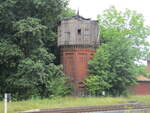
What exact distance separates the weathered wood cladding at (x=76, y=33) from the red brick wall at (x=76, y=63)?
93 centimetres

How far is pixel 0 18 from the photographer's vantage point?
28.9 metres

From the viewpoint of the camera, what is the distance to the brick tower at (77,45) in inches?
1350

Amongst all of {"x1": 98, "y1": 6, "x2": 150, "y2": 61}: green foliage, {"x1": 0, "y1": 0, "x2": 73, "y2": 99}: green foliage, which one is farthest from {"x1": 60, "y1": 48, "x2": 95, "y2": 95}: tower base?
{"x1": 98, "y1": 6, "x2": 150, "y2": 61}: green foliage

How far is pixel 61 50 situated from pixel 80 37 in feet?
9.03

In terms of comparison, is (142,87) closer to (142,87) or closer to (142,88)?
(142,87)

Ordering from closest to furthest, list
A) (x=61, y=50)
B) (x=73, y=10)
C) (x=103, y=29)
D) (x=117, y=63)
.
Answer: (x=117, y=63) < (x=61, y=50) < (x=103, y=29) < (x=73, y=10)

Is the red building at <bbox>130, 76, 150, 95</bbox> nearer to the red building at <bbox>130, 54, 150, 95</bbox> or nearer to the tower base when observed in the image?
the red building at <bbox>130, 54, 150, 95</bbox>

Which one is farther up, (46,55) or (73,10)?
(73,10)

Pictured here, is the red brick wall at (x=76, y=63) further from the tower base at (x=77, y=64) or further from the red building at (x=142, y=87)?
the red building at (x=142, y=87)

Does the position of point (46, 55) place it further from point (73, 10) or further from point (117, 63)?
point (73, 10)

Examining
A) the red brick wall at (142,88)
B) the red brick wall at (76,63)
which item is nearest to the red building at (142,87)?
the red brick wall at (142,88)

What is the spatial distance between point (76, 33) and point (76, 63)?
11.8 feet

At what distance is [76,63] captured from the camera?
3434 centimetres

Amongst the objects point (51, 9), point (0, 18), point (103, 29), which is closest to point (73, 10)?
point (103, 29)
